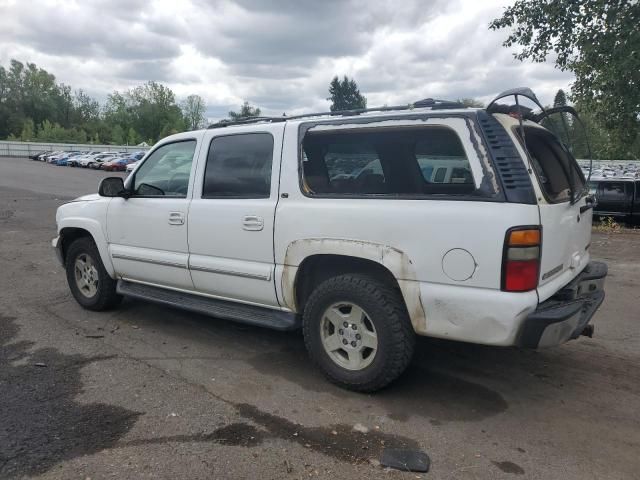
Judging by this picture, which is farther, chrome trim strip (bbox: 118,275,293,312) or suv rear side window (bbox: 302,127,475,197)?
chrome trim strip (bbox: 118,275,293,312)

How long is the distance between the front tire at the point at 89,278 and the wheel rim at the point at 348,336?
2.75 m

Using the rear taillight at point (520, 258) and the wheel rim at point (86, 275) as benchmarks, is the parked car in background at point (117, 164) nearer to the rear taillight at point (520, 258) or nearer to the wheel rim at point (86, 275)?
the wheel rim at point (86, 275)

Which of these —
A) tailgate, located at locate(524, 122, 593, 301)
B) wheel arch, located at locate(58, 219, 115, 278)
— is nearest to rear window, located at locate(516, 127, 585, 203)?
tailgate, located at locate(524, 122, 593, 301)

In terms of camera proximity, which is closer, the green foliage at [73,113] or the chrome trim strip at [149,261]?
the chrome trim strip at [149,261]

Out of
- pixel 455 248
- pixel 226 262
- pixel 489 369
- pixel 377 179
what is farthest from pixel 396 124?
pixel 489 369

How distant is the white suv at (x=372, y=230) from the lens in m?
3.21

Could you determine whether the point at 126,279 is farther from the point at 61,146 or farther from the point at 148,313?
the point at 61,146

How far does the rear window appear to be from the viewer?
3.54 metres

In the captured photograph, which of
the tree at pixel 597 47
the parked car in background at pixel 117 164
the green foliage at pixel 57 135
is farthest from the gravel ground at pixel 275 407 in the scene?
the green foliage at pixel 57 135

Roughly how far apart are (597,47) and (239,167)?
923 cm

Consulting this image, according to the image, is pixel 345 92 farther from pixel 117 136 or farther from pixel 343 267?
pixel 343 267

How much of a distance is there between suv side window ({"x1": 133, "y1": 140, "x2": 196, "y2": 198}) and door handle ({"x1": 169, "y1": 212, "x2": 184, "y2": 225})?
0.17 m

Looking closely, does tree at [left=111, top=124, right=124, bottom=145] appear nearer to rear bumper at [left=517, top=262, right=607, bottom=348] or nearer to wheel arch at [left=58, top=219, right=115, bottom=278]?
wheel arch at [left=58, top=219, right=115, bottom=278]

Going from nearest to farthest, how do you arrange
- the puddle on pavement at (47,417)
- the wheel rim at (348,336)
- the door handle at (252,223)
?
the puddle on pavement at (47,417), the wheel rim at (348,336), the door handle at (252,223)
